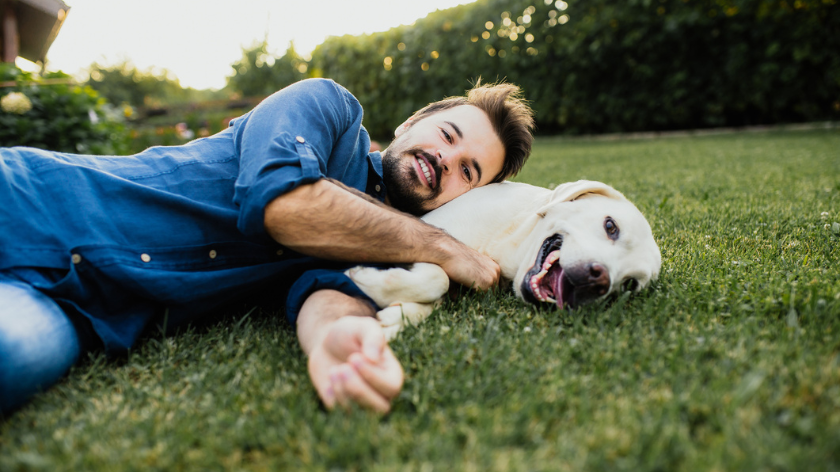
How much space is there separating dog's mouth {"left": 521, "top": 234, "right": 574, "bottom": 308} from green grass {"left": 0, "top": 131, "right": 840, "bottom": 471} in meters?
0.08

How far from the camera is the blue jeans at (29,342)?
1.46m

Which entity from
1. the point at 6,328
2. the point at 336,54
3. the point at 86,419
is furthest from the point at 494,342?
the point at 336,54

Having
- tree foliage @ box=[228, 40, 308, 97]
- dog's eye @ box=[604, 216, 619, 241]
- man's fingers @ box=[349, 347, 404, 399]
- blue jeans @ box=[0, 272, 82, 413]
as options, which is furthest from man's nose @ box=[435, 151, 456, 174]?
tree foliage @ box=[228, 40, 308, 97]

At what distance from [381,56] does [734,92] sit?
9.67 m

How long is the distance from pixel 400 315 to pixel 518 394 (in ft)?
2.38

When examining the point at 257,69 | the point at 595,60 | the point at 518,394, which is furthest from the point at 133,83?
the point at 518,394

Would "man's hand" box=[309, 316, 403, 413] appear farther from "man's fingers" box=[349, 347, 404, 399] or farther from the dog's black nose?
the dog's black nose

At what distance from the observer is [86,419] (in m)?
1.43

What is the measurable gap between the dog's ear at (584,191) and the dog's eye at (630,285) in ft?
1.44

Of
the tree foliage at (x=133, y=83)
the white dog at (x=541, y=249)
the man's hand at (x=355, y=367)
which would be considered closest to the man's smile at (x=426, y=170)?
the white dog at (x=541, y=249)

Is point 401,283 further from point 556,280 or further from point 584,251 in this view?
point 584,251

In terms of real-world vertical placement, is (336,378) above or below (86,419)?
above

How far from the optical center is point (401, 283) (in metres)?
2.11

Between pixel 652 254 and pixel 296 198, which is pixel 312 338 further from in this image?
pixel 652 254
